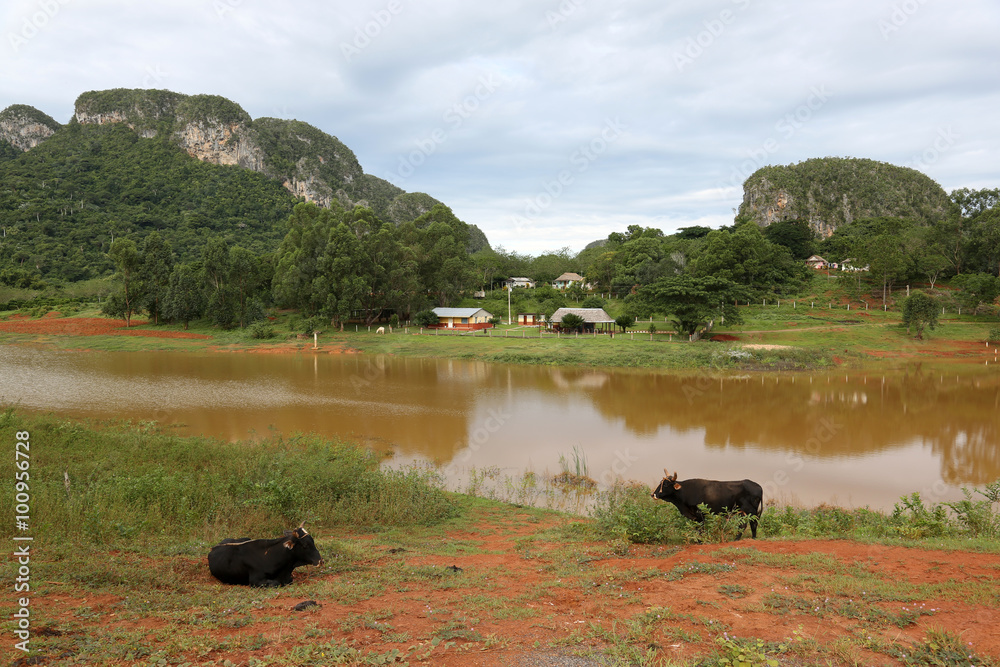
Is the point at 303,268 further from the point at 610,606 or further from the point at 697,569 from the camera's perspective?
the point at 610,606

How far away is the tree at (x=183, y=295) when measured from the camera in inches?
1838

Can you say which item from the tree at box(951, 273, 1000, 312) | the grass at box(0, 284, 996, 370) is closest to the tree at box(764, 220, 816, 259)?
the grass at box(0, 284, 996, 370)

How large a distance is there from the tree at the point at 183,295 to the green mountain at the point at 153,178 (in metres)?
27.1

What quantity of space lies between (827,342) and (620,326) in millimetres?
15302

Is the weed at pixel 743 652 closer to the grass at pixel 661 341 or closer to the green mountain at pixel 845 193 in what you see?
the grass at pixel 661 341

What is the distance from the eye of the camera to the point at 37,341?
4338 cm

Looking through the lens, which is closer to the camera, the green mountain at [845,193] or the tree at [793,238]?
the tree at [793,238]

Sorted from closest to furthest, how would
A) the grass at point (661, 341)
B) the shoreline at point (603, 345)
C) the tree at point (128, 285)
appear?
the shoreline at point (603, 345) < the grass at point (661, 341) < the tree at point (128, 285)

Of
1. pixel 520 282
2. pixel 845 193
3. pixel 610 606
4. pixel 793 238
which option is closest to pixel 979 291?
pixel 793 238

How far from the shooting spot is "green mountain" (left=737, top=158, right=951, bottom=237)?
106625mm

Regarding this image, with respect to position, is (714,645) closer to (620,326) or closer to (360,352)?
(360,352)

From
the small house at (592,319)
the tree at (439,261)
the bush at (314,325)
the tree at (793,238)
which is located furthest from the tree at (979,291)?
the bush at (314,325)

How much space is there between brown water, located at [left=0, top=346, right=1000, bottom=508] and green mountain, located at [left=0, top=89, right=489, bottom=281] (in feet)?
181

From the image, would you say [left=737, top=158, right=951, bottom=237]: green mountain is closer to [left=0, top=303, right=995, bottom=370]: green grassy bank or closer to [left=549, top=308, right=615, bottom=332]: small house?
[left=0, top=303, right=995, bottom=370]: green grassy bank
